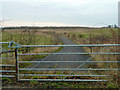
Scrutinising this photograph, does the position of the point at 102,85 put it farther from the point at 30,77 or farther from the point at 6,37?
the point at 6,37

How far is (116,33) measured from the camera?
473cm

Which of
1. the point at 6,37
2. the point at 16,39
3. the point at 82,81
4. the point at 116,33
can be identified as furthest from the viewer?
the point at 16,39

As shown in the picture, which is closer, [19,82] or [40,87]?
[40,87]

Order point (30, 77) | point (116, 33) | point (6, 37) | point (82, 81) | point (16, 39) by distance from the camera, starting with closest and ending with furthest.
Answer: point (116, 33) < point (82, 81) < point (30, 77) < point (6, 37) < point (16, 39)

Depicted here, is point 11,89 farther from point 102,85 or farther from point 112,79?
point 112,79

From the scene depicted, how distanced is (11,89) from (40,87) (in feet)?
3.43

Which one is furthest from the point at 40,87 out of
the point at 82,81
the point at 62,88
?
the point at 82,81

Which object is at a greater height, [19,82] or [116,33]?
[116,33]

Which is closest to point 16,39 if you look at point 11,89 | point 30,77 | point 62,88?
point 30,77

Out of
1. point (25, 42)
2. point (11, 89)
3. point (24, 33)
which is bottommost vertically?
point (11, 89)

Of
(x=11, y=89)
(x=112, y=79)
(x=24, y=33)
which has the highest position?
(x=24, y=33)

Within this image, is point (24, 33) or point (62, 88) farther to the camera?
point (24, 33)

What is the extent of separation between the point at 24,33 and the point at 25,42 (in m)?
0.87

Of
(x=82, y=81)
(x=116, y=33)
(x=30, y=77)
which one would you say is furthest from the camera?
(x=30, y=77)
